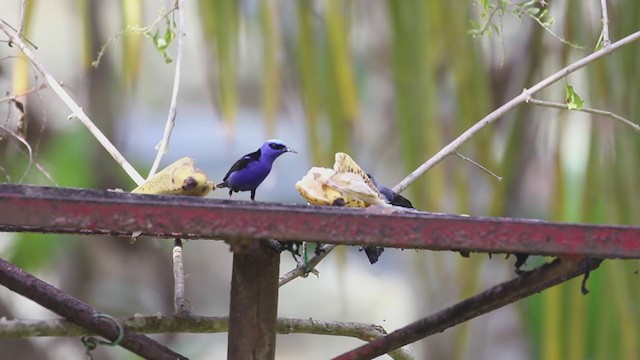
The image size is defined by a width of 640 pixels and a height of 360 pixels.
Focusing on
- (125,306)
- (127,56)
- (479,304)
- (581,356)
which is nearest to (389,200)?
(479,304)

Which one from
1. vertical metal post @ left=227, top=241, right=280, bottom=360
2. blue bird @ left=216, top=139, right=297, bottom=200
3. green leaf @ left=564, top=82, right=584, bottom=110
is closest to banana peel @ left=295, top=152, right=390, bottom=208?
vertical metal post @ left=227, top=241, right=280, bottom=360

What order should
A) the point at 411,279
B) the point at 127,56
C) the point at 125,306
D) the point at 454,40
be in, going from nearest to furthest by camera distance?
1. the point at 127,56
2. the point at 454,40
3. the point at 411,279
4. the point at 125,306

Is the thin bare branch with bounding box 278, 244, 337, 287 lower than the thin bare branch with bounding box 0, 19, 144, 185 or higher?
lower

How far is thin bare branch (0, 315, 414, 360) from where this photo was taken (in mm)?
1224

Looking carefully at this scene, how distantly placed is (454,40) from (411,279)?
2715mm

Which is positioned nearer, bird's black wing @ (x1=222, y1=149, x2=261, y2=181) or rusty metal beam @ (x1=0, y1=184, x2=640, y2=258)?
rusty metal beam @ (x1=0, y1=184, x2=640, y2=258)

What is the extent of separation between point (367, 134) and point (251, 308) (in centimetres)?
531

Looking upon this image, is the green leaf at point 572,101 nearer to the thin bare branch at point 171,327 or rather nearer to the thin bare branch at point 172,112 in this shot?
the thin bare branch at point 171,327

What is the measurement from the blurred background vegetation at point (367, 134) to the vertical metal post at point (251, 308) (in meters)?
0.45

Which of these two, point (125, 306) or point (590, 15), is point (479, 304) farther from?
point (125, 306)

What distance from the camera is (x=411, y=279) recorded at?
4973mm

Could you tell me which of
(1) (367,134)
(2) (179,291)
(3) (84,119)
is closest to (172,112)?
(3) (84,119)

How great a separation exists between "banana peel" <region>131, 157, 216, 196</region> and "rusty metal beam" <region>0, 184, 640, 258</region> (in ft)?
0.50

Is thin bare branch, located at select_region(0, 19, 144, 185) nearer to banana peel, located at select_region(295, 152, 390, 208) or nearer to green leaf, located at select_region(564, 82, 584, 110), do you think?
banana peel, located at select_region(295, 152, 390, 208)
